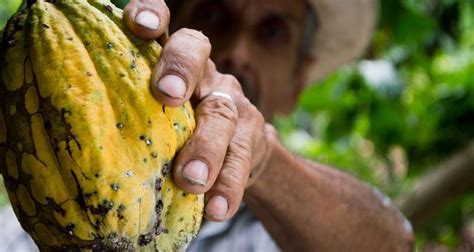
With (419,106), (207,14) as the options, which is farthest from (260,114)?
(419,106)

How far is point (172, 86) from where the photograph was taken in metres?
0.74

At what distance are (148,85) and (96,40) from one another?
65 mm

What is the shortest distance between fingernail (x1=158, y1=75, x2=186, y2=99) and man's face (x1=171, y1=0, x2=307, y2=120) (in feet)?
4.18

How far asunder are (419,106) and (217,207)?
2.66m

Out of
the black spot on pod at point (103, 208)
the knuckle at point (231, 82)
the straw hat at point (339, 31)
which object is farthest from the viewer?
the straw hat at point (339, 31)

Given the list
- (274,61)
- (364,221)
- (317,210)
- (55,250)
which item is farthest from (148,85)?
(274,61)

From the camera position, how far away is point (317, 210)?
154 centimetres

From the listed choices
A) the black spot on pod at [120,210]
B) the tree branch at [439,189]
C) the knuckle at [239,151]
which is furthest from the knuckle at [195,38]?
the tree branch at [439,189]

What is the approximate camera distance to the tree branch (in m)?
2.89

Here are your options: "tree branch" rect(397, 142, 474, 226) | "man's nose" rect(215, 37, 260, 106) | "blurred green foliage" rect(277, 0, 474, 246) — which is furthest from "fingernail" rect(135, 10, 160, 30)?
"tree branch" rect(397, 142, 474, 226)

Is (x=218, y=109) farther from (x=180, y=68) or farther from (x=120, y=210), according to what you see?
(x=120, y=210)

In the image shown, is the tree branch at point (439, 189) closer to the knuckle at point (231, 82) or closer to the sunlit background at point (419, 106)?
the sunlit background at point (419, 106)

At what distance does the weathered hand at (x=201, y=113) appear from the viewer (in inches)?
29.5

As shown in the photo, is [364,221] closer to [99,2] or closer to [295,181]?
[295,181]
